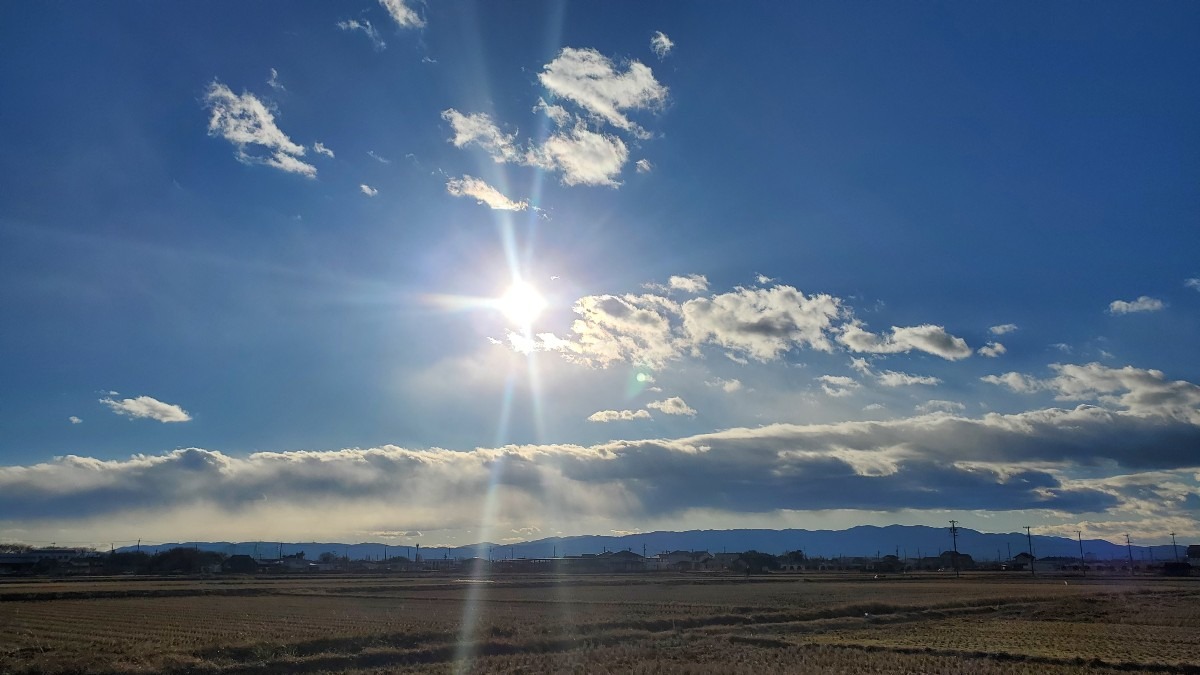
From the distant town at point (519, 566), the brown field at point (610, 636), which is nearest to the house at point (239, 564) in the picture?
the distant town at point (519, 566)

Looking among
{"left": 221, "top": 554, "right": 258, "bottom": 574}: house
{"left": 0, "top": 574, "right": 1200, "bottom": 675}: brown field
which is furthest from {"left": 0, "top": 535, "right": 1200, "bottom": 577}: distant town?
{"left": 0, "top": 574, "right": 1200, "bottom": 675}: brown field

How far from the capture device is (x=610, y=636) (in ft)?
123

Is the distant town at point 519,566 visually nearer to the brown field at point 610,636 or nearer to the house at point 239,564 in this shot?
the house at point 239,564

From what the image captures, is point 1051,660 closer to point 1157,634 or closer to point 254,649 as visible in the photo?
point 1157,634

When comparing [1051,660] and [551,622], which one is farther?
[551,622]

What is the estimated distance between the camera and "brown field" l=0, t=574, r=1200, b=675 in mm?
27828

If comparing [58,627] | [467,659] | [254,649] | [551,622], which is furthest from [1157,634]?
[58,627]

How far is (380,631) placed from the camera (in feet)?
119

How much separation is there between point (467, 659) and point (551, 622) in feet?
41.3

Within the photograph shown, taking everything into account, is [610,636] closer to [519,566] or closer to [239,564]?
[519,566]

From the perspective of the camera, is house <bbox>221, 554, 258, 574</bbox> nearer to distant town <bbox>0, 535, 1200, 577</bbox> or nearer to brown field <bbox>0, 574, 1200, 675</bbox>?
distant town <bbox>0, 535, 1200, 577</bbox>

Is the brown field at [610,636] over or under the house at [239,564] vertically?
over

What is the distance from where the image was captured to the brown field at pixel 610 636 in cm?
2783

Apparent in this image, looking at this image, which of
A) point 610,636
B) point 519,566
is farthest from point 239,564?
point 610,636
